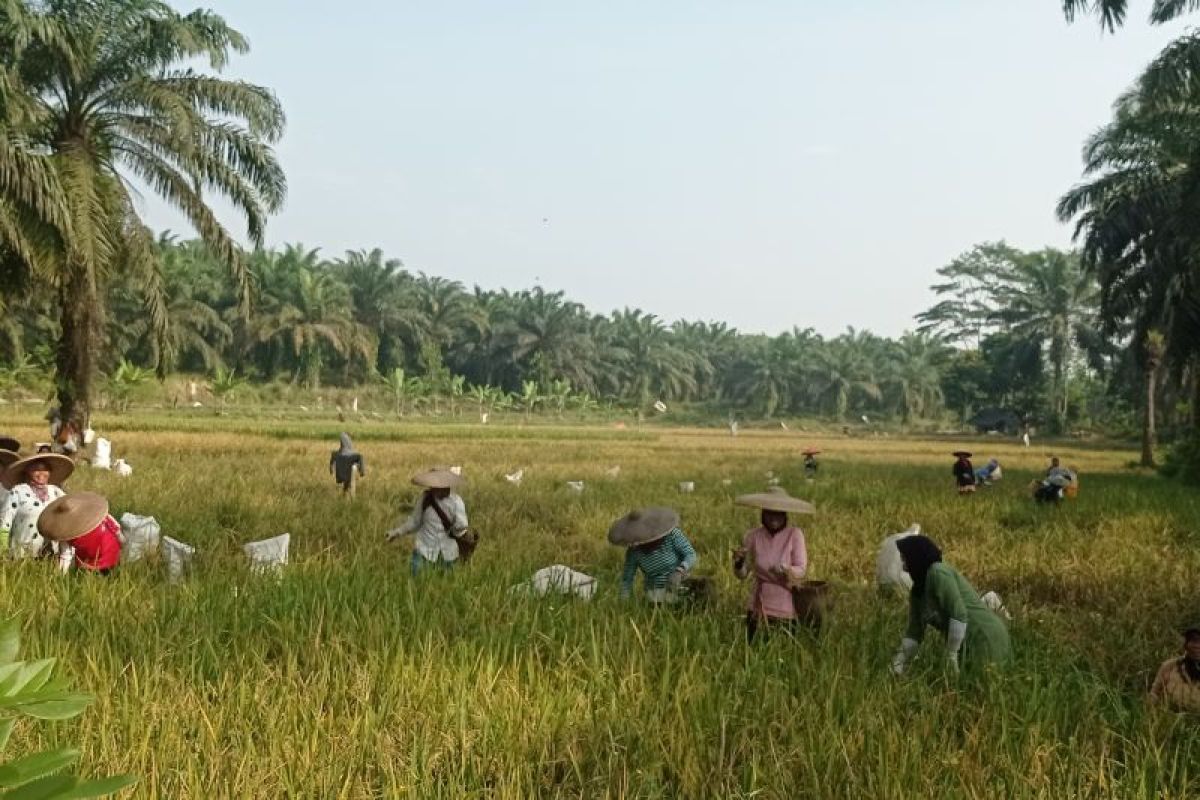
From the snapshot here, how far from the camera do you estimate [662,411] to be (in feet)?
200

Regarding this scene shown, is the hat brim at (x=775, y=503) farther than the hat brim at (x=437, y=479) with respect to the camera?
No

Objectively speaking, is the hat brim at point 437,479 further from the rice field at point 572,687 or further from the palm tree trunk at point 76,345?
the palm tree trunk at point 76,345

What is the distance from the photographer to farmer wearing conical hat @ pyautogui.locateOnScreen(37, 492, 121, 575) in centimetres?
470

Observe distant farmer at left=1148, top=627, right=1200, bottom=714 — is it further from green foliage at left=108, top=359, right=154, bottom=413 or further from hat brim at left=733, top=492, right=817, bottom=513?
green foliage at left=108, top=359, right=154, bottom=413

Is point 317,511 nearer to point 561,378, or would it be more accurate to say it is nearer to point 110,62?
point 110,62

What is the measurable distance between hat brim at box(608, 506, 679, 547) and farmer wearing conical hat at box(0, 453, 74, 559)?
3.36m

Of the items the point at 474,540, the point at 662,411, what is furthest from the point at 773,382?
the point at 474,540

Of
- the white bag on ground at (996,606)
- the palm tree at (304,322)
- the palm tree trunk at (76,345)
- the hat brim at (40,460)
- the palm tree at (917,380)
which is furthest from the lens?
the palm tree at (917,380)

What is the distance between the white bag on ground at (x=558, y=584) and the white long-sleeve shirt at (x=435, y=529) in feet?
2.45

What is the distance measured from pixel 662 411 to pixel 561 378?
781cm

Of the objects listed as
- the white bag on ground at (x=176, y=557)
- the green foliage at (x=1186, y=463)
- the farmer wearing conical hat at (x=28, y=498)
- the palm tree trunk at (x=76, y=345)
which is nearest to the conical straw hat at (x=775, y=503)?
the white bag on ground at (x=176, y=557)

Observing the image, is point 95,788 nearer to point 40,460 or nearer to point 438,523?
point 438,523

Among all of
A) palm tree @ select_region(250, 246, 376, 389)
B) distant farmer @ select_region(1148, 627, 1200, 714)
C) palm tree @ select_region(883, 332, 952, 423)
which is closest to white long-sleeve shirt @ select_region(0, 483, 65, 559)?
distant farmer @ select_region(1148, 627, 1200, 714)

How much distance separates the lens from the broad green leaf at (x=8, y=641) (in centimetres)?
75
